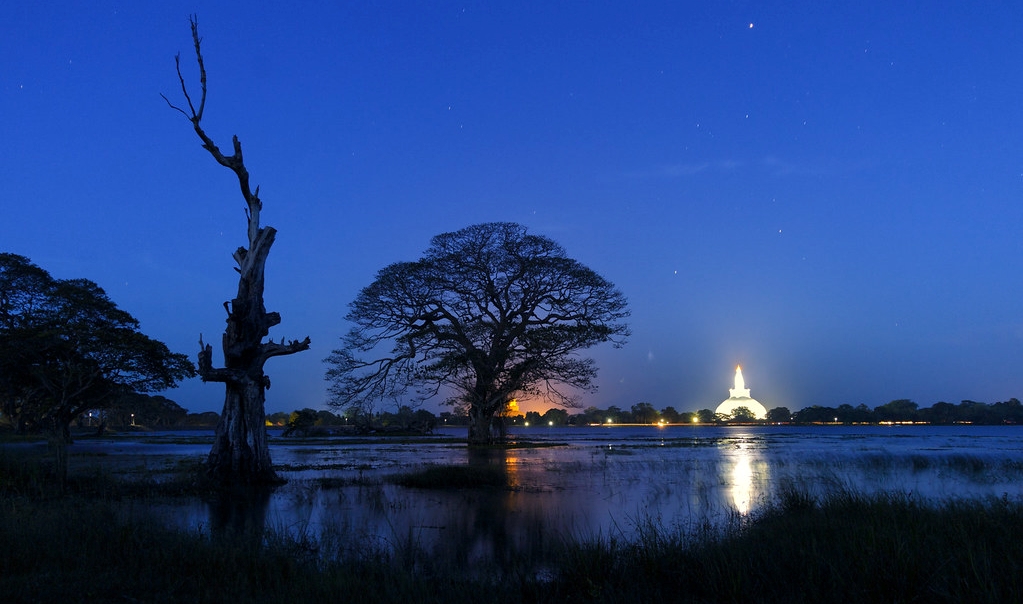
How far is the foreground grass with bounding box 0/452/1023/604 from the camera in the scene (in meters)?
5.85

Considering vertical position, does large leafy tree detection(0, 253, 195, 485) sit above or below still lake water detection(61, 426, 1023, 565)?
above

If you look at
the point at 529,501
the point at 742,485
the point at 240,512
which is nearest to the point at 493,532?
the point at 529,501

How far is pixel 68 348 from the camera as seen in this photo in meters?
39.1

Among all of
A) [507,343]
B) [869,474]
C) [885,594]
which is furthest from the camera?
[507,343]

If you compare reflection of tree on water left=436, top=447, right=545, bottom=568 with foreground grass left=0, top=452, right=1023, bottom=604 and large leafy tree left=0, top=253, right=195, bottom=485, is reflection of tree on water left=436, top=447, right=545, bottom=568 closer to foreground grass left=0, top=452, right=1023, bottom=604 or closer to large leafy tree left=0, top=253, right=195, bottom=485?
foreground grass left=0, top=452, right=1023, bottom=604

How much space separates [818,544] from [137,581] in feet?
23.3

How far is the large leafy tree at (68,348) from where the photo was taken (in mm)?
38594

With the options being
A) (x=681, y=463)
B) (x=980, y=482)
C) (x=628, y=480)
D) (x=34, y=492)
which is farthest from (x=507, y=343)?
(x=34, y=492)

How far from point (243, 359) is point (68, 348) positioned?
28.1 meters

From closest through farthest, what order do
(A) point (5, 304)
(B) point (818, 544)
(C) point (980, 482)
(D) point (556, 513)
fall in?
(B) point (818, 544)
(D) point (556, 513)
(C) point (980, 482)
(A) point (5, 304)

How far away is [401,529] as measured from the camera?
10734mm

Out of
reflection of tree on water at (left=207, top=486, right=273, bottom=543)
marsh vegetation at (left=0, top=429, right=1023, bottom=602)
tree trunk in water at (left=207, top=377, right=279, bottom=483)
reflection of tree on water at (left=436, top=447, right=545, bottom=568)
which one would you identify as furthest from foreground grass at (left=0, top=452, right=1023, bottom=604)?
tree trunk in water at (left=207, top=377, right=279, bottom=483)

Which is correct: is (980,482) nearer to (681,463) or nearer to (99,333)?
(681,463)

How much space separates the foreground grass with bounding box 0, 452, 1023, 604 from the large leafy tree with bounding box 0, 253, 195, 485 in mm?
35370
